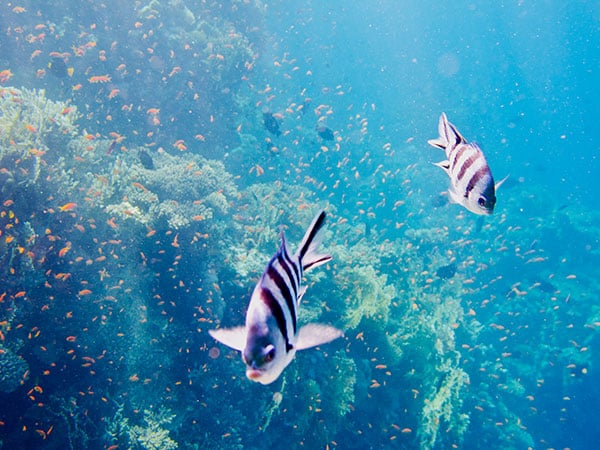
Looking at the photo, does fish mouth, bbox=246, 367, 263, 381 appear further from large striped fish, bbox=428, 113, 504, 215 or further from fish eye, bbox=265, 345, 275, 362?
large striped fish, bbox=428, 113, 504, 215

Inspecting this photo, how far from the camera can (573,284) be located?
17781 millimetres

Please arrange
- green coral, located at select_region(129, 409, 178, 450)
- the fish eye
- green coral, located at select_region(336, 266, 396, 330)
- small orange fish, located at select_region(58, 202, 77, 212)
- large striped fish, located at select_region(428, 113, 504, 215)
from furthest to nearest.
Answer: green coral, located at select_region(336, 266, 396, 330) < small orange fish, located at select_region(58, 202, 77, 212) < green coral, located at select_region(129, 409, 178, 450) < large striped fish, located at select_region(428, 113, 504, 215) < the fish eye

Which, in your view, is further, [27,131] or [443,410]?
[443,410]

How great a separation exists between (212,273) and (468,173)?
6.26 m

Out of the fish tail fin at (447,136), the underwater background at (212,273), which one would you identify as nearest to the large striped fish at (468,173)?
the fish tail fin at (447,136)

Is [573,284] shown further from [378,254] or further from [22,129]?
[22,129]

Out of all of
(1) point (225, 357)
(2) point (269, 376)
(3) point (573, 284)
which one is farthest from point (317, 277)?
(3) point (573, 284)

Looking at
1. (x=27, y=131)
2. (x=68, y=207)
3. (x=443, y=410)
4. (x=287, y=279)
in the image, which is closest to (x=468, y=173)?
(x=287, y=279)

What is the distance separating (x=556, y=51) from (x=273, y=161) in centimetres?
14479

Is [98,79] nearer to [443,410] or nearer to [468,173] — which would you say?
[468,173]

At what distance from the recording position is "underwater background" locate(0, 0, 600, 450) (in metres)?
6.00

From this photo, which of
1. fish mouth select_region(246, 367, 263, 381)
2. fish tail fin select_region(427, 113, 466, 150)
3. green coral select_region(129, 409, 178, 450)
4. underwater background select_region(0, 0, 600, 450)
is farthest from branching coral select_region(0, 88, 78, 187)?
fish mouth select_region(246, 367, 263, 381)

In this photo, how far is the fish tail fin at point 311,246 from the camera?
84 cm

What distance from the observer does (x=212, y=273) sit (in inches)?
282
